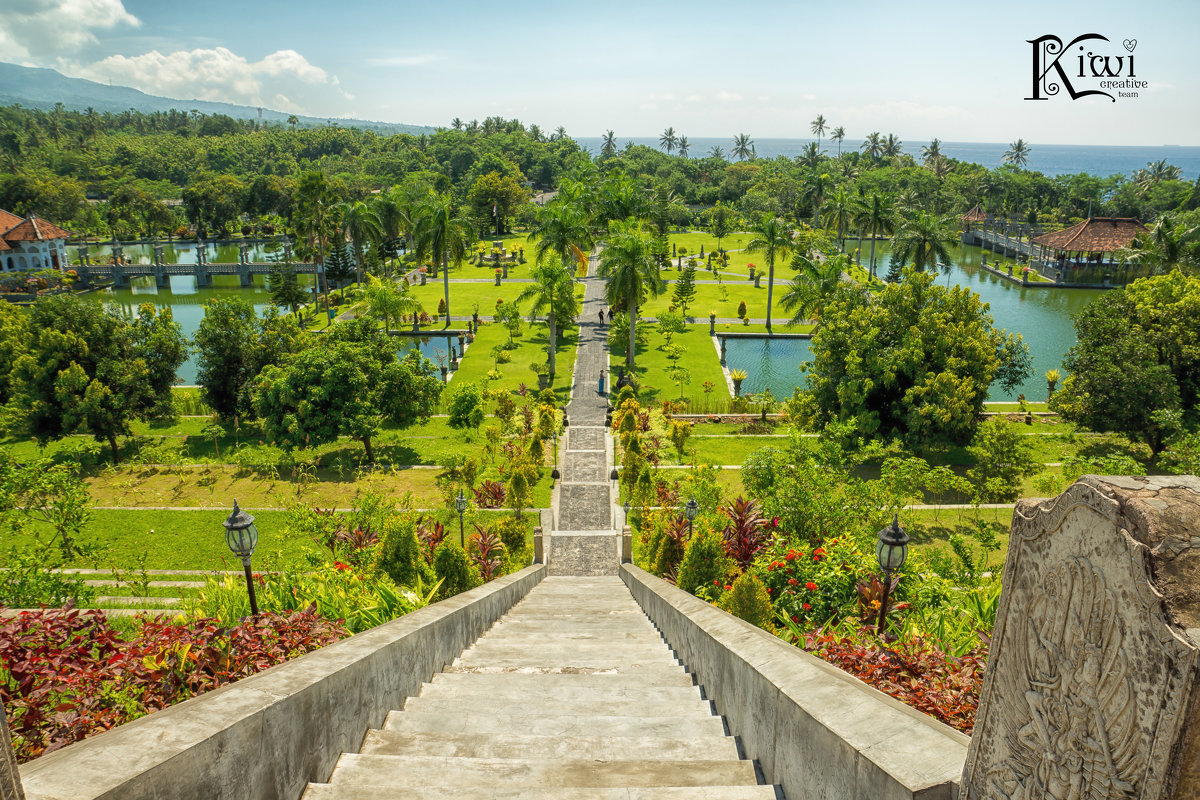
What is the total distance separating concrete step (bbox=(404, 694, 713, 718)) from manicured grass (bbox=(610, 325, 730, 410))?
19792 millimetres

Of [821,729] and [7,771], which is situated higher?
[7,771]

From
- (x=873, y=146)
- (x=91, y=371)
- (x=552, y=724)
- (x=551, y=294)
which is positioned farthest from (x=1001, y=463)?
(x=873, y=146)

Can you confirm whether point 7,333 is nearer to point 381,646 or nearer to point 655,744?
point 381,646

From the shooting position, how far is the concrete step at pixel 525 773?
3.14m

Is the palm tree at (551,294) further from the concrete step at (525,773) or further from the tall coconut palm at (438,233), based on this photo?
the concrete step at (525,773)

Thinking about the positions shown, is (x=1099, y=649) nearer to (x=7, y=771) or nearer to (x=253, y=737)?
(x=7, y=771)

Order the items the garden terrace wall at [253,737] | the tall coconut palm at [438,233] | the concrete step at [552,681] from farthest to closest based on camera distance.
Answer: the tall coconut palm at [438,233] → the concrete step at [552,681] → the garden terrace wall at [253,737]

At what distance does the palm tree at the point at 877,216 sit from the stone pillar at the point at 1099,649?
40.9 m

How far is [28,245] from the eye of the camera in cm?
4859

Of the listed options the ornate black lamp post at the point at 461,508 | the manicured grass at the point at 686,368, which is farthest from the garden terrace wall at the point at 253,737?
the manicured grass at the point at 686,368

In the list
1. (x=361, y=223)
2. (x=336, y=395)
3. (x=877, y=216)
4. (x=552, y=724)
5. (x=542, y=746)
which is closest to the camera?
(x=542, y=746)

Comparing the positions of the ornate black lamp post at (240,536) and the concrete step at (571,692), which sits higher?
the ornate black lamp post at (240,536)

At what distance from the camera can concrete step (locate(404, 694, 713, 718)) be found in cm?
431

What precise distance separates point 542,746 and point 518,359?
26837mm
